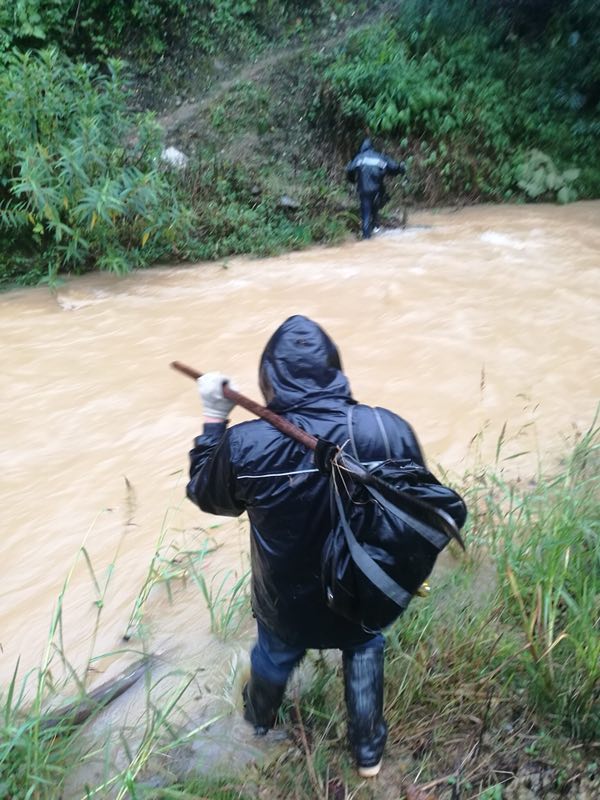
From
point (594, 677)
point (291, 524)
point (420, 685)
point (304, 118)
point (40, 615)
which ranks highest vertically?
point (304, 118)

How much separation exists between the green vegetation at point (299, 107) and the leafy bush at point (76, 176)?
4 centimetres

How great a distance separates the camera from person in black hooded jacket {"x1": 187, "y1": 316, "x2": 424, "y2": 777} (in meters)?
1.89

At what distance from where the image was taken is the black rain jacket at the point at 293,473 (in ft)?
6.19

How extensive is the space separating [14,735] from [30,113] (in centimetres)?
687

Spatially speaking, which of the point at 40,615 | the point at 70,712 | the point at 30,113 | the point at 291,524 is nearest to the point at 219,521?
the point at 40,615

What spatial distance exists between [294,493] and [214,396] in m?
0.47

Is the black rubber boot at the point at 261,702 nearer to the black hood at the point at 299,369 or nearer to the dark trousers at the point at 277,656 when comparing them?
the dark trousers at the point at 277,656

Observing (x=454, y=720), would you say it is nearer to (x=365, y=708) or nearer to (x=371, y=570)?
(x=365, y=708)

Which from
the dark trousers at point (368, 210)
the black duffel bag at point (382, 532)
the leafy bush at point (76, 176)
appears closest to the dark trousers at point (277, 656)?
the black duffel bag at point (382, 532)

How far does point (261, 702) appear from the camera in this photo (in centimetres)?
227

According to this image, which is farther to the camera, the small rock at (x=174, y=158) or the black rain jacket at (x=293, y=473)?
the small rock at (x=174, y=158)

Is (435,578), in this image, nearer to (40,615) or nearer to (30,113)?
(40,615)

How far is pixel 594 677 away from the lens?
207 centimetres

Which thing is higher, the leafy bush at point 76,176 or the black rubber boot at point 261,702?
the leafy bush at point 76,176
